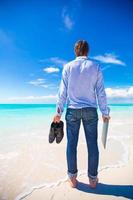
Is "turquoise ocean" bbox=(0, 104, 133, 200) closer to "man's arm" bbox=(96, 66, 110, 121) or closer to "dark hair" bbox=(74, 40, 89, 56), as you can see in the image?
"man's arm" bbox=(96, 66, 110, 121)

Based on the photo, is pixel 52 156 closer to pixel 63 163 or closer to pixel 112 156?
pixel 63 163

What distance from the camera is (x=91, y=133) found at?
273 cm

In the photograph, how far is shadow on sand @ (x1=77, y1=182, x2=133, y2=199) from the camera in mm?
2680

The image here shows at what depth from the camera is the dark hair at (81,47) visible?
9.00ft

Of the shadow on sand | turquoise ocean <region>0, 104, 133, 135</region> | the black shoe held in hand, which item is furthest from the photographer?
turquoise ocean <region>0, 104, 133, 135</region>

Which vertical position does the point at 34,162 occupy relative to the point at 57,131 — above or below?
below

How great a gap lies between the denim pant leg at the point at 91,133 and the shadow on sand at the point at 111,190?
6.4 inches

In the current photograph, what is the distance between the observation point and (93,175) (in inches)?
112

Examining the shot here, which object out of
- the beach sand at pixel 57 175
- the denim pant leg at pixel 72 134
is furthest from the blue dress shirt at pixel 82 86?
the beach sand at pixel 57 175

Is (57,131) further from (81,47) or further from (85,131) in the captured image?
(81,47)

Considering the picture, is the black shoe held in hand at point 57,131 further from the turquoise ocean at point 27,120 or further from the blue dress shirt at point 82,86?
the turquoise ocean at point 27,120

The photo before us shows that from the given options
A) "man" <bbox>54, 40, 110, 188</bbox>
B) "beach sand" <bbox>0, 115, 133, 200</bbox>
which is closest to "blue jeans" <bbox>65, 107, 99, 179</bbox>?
"man" <bbox>54, 40, 110, 188</bbox>

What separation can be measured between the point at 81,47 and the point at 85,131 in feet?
3.33

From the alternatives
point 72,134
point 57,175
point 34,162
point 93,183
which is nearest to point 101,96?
point 72,134
